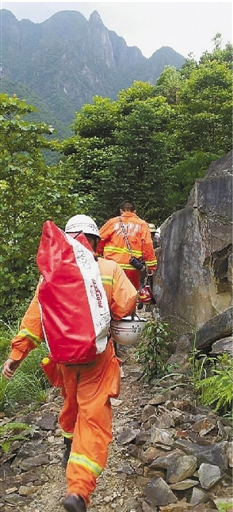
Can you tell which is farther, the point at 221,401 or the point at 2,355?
the point at 2,355

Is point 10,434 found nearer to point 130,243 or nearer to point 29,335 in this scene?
point 29,335

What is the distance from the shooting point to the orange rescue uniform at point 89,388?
2.58 m

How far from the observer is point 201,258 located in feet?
18.1

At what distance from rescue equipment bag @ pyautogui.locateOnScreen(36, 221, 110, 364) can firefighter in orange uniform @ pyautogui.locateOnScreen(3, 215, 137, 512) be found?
8.5 inches

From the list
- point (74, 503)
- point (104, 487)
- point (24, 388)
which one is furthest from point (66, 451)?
point (24, 388)

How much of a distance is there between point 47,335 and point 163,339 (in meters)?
2.61

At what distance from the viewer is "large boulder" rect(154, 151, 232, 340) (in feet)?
17.4

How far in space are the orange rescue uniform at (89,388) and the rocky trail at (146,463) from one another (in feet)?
1.80

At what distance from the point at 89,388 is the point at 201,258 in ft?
9.83

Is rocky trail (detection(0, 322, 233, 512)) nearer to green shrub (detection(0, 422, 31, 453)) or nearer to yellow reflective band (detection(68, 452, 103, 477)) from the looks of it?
green shrub (detection(0, 422, 31, 453))

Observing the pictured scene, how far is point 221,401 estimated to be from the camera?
3.68 m

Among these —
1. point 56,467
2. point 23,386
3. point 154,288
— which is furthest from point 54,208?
point 56,467

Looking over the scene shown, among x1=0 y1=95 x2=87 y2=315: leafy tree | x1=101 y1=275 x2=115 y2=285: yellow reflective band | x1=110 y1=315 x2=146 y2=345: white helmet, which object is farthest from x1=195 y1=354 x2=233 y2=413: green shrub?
x1=0 y1=95 x2=87 y2=315: leafy tree

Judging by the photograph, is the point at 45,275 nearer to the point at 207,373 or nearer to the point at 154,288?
the point at 207,373
